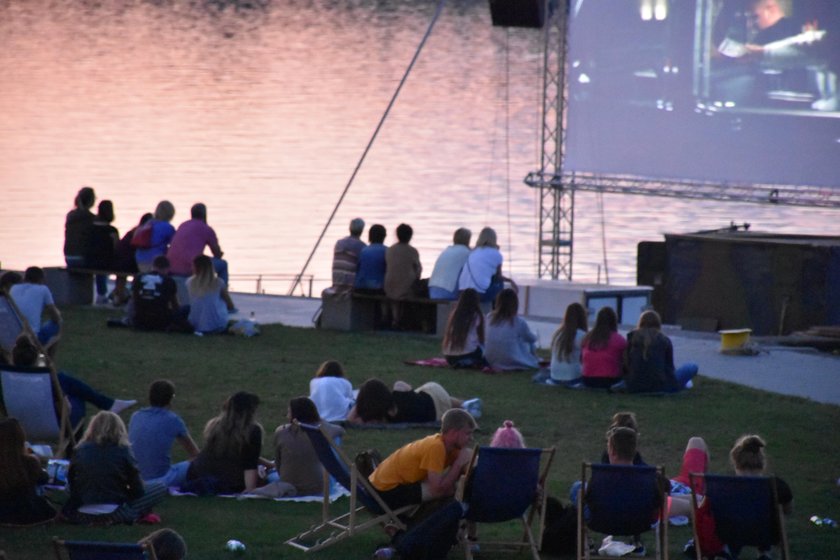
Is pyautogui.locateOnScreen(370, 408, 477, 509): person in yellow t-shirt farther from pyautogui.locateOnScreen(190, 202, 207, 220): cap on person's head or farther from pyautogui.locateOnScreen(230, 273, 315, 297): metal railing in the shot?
pyautogui.locateOnScreen(230, 273, 315, 297): metal railing

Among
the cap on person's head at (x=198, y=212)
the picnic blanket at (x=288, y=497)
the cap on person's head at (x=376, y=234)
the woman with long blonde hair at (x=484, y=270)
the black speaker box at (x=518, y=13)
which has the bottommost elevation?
the picnic blanket at (x=288, y=497)

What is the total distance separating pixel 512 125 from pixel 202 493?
Result: 4400cm

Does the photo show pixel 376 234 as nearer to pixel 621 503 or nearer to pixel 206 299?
pixel 206 299

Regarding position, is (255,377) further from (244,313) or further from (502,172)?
(502,172)

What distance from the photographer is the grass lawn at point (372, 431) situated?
7812 mm

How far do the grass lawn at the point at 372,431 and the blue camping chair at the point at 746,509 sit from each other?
53 centimetres

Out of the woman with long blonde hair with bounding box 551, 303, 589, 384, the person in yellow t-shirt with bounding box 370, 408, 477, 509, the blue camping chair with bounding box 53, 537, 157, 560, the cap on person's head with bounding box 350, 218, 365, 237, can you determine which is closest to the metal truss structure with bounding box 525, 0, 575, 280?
the cap on person's head with bounding box 350, 218, 365, 237

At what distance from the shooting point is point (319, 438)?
7602mm

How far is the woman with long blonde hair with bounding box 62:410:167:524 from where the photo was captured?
7824mm

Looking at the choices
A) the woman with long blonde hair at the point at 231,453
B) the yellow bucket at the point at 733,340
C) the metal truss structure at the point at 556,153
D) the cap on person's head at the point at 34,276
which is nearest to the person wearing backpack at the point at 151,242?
the cap on person's head at the point at 34,276

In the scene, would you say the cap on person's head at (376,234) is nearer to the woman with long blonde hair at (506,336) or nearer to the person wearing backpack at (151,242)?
the person wearing backpack at (151,242)

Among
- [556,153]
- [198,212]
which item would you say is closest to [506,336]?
[198,212]

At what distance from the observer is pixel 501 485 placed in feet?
24.0

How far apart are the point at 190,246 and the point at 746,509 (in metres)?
9.09
